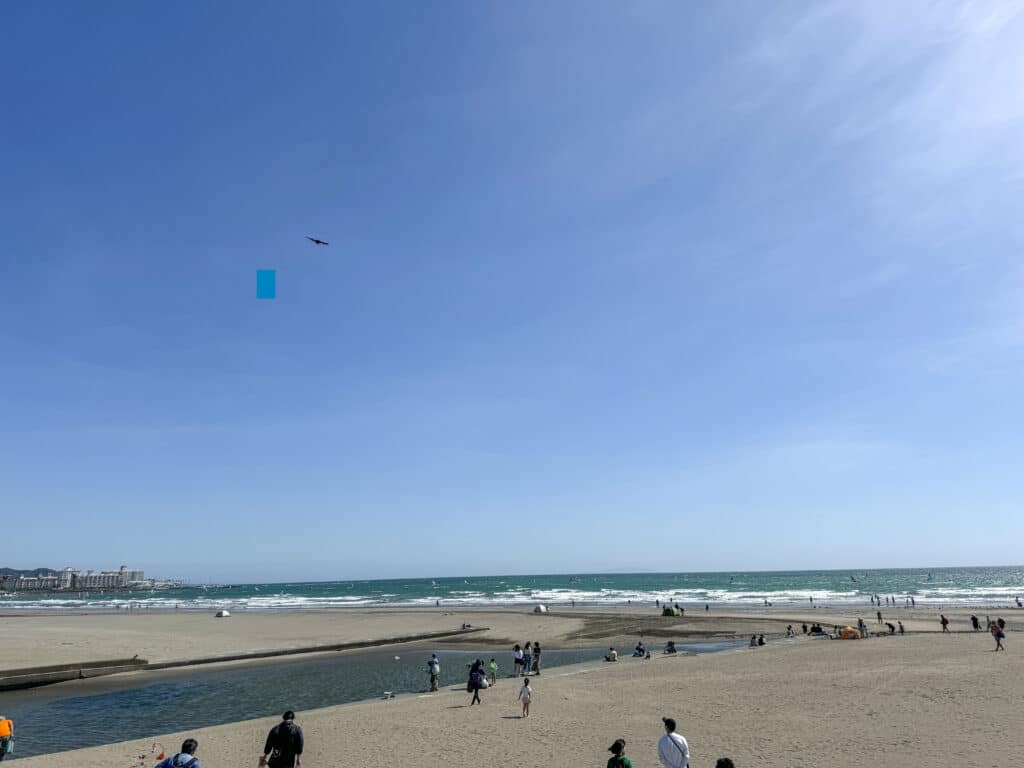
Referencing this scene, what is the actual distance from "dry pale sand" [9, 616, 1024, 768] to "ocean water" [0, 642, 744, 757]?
1316 millimetres

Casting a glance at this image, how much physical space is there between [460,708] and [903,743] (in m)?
12.6

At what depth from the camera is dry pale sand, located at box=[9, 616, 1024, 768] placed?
48.8 feet

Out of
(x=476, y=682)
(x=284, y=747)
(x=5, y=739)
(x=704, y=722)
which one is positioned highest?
(x=284, y=747)

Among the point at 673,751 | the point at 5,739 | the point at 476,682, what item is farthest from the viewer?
the point at 476,682

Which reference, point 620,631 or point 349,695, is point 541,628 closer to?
point 620,631

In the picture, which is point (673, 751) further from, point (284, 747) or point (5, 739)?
point (5, 739)

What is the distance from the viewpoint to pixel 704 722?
17.9 metres

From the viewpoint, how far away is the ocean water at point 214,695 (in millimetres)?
20359

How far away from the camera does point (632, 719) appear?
61.1 feet

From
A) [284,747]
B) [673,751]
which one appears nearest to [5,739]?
[284,747]

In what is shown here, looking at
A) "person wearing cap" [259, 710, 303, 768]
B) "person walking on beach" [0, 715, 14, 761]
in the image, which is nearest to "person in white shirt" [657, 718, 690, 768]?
"person wearing cap" [259, 710, 303, 768]

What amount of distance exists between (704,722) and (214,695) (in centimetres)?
1965

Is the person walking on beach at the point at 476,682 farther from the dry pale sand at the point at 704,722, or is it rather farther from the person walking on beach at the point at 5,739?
the person walking on beach at the point at 5,739

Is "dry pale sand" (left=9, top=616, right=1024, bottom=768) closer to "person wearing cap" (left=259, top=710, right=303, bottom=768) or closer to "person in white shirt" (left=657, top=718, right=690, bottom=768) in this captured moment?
"person in white shirt" (left=657, top=718, right=690, bottom=768)
